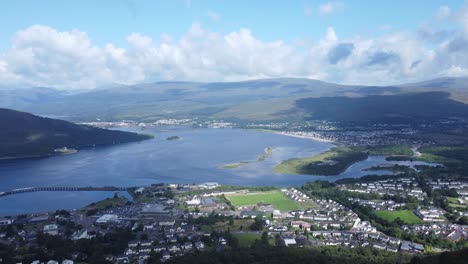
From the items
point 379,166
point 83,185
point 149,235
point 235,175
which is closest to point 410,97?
point 379,166

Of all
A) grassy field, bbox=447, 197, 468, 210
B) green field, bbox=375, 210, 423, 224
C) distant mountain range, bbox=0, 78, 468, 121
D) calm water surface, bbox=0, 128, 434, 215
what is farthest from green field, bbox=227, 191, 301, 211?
distant mountain range, bbox=0, 78, 468, 121

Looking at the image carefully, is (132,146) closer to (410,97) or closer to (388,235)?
(388,235)

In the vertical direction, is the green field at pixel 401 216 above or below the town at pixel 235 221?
below

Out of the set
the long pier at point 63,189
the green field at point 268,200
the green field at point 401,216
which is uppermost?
the long pier at point 63,189

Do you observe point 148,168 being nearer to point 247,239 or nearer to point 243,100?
point 247,239

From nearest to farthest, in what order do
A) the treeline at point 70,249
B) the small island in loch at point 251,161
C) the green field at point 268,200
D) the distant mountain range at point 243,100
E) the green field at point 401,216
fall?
the treeline at point 70,249 < the green field at point 401,216 < the green field at point 268,200 < the small island in loch at point 251,161 < the distant mountain range at point 243,100

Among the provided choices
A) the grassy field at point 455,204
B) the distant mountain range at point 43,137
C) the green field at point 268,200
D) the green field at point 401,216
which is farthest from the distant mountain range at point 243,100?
the green field at point 401,216

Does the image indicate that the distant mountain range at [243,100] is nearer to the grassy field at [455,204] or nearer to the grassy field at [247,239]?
the grassy field at [455,204]
